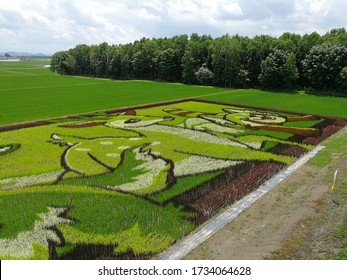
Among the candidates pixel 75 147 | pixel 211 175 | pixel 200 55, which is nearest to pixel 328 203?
pixel 211 175

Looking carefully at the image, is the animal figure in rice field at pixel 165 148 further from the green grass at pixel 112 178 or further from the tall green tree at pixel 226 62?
the tall green tree at pixel 226 62

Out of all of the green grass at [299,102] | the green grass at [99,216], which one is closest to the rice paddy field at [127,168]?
the green grass at [99,216]

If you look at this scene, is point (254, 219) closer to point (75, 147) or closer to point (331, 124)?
point (75, 147)

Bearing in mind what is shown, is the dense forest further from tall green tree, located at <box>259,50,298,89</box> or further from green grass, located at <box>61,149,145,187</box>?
green grass, located at <box>61,149,145,187</box>

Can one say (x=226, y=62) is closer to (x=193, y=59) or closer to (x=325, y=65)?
(x=193, y=59)

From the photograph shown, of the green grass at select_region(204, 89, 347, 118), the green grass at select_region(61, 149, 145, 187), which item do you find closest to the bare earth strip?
the green grass at select_region(61, 149, 145, 187)
